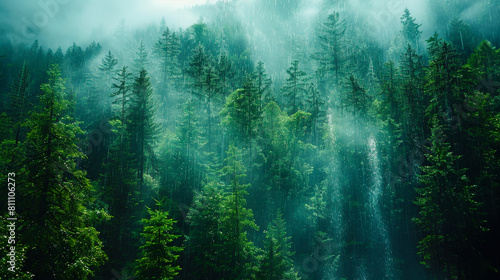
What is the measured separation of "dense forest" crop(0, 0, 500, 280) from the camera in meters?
11.8

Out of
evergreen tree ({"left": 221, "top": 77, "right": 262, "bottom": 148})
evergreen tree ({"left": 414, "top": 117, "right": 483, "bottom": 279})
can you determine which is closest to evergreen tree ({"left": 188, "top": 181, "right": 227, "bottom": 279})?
evergreen tree ({"left": 221, "top": 77, "right": 262, "bottom": 148})

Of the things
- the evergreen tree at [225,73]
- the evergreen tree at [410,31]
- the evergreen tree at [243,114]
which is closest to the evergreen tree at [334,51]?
the evergreen tree at [243,114]

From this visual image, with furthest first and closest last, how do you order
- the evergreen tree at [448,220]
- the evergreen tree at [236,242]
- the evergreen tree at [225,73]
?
the evergreen tree at [225,73], the evergreen tree at [448,220], the evergreen tree at [236,242]

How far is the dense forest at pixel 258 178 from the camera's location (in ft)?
38.8

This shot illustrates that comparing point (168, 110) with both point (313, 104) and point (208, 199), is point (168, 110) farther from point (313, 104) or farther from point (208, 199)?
point (208, 199)

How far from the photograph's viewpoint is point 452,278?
20.9 m

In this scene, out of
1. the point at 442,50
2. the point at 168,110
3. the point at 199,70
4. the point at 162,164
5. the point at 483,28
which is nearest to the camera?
the point at 162,164

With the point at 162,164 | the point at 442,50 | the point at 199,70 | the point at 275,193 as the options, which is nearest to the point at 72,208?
the point at 162,164

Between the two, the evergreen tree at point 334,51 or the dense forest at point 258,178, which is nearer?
the dense forest at point 258,178

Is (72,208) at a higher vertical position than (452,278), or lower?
higher

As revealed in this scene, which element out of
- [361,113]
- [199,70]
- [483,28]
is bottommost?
[361,113]

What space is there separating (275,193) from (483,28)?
370 feet

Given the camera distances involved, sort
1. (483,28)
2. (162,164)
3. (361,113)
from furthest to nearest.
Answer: (483,28) → (361,113) → (162,164)

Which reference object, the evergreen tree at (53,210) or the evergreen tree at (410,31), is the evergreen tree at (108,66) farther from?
the evergreen tree at (410,31)
